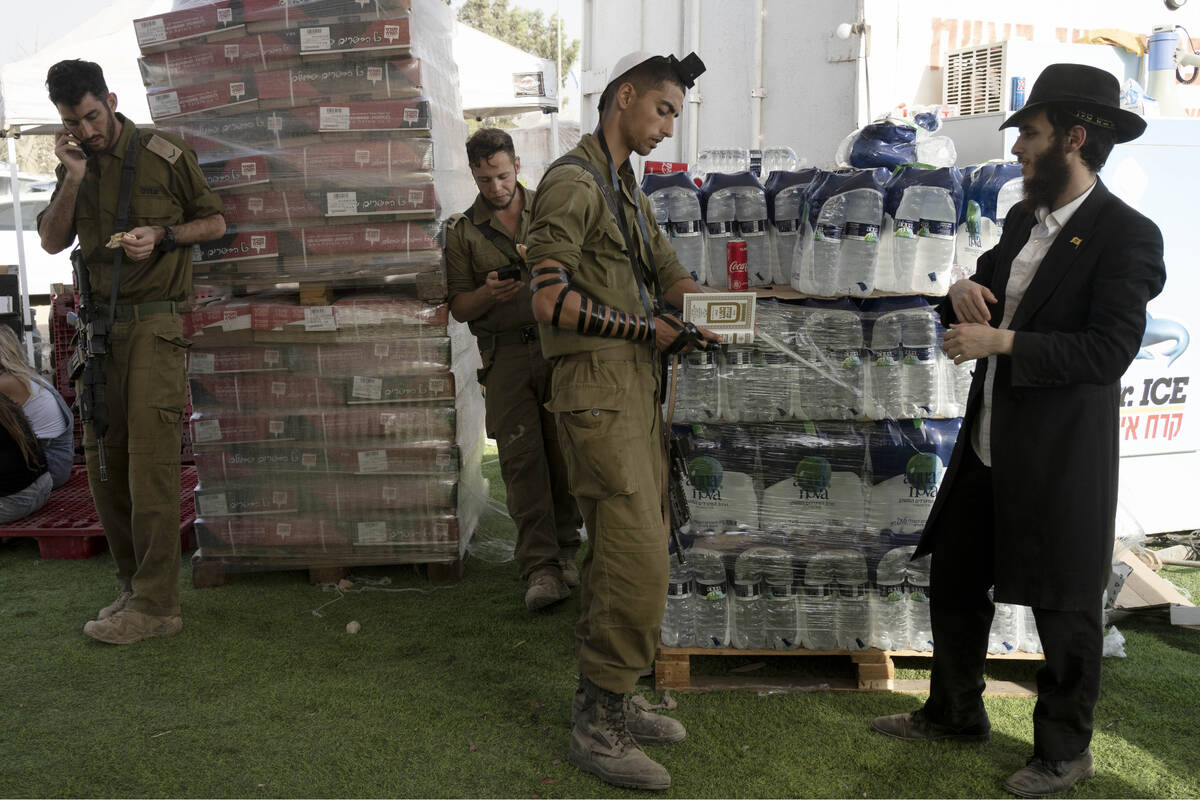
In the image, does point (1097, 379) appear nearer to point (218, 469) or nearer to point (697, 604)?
point (697, 604)

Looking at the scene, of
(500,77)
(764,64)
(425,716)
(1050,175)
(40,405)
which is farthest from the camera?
(500,77)

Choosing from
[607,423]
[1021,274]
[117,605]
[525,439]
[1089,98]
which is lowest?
[117,605]

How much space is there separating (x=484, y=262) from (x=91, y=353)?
172 cm

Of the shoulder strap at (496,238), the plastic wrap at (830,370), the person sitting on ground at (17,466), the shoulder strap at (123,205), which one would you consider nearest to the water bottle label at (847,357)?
the plastic wrap at (830,370)

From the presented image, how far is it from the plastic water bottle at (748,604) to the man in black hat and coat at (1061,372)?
3.22ft

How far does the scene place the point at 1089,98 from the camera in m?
2.74

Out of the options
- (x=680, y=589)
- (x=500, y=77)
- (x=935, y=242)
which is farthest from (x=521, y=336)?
(x=500, y=77)

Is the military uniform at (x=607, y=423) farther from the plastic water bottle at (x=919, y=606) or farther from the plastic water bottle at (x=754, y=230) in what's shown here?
the plastic water bottle at (x=919, y=606)

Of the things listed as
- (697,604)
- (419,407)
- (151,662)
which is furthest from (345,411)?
(697,604)

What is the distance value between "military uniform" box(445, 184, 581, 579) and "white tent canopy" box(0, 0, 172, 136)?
4045mm

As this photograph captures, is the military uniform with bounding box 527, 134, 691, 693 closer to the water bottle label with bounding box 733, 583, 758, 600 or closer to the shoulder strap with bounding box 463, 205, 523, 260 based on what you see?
the water bottle label with bounding box 733, 583, 758, 600

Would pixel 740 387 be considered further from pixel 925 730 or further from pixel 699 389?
pixel 925 730

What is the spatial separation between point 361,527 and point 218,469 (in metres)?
0.75

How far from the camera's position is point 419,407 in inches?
192
